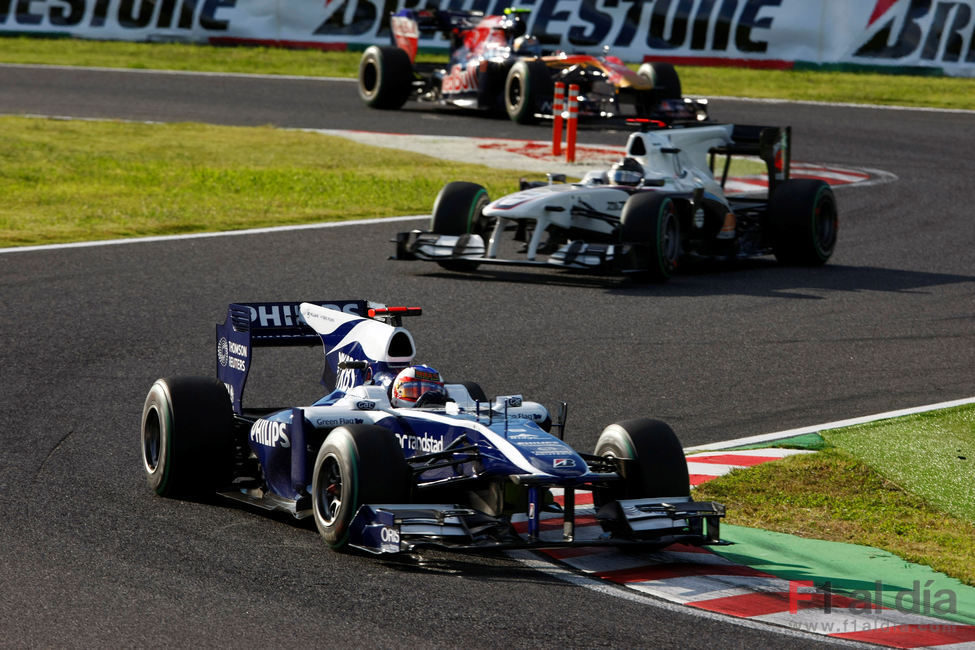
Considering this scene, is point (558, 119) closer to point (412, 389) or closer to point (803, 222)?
point (803, 222)

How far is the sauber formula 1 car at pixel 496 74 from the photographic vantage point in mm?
24234

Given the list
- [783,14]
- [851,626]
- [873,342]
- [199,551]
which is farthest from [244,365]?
[783,14]

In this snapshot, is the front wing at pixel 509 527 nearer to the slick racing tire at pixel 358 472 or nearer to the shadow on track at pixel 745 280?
the slick racing tire at pixel 358 472

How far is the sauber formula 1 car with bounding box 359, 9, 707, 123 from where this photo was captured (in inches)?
954

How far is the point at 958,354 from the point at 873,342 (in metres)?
0.69

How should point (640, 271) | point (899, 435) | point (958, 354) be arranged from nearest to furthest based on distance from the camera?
point (899, 435) → point (958, 354) → point (640, 271)

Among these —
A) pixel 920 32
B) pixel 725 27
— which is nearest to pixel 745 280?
pixel 725 27

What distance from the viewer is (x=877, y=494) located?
8305 millimetres

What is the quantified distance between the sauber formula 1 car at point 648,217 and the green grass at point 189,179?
350 cm

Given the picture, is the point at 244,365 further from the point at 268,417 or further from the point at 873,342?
the point at 873,342

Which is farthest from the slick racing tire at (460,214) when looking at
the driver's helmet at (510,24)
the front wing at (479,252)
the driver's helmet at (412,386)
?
the driver's helmet at (510,24)

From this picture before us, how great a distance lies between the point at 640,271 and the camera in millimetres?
14453

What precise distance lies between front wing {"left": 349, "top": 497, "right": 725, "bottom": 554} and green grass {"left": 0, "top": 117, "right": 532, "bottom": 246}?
10381 millimetres

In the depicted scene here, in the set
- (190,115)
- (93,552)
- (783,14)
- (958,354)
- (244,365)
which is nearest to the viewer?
(93,552)
